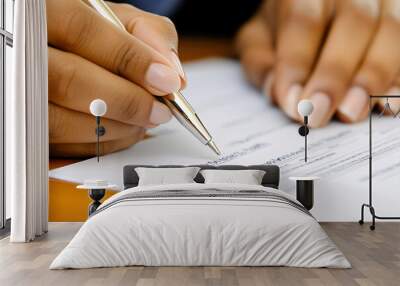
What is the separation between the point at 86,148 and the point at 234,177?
63.5 inches

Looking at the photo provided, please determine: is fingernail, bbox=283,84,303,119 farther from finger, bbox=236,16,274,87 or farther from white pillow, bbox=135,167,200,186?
white pillow, bbox=135,167,200,186

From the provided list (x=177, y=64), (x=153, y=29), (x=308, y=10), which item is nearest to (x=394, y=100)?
(x=308, y=10)

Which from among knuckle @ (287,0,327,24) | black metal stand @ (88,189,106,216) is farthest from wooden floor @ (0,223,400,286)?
knuckle @ (287,0,327,24)

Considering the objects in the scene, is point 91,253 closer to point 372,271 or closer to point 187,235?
point 187,235

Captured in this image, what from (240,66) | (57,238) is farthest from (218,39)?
(57,238)

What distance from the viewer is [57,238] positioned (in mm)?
5379

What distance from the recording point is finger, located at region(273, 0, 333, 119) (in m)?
6.34

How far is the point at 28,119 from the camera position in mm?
5227

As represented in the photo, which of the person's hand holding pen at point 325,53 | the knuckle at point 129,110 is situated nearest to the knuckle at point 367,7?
the person's hand holding pen at point 325,53

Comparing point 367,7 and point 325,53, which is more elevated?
point 367,7

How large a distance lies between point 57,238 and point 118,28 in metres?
2.17

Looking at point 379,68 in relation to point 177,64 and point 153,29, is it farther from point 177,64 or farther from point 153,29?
point 153,29

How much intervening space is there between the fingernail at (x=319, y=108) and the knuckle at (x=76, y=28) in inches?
95.8

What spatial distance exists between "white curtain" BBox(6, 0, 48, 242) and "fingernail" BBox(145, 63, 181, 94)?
1.05m
